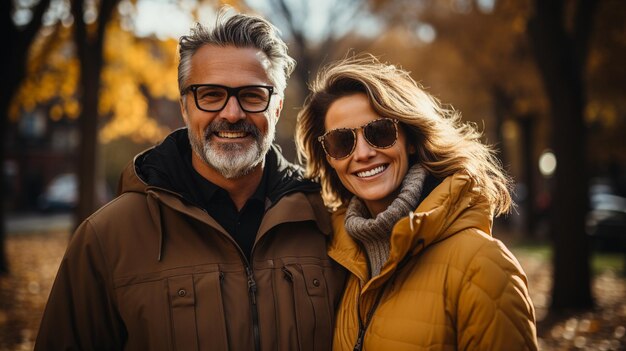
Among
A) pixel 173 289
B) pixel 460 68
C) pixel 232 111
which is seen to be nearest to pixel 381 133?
pixel 232 111

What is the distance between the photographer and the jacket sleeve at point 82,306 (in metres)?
2.47

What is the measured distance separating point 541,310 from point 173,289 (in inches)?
270

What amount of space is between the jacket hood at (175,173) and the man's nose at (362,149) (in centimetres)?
41

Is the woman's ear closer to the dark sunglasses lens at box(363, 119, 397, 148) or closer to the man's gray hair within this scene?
the dark sunglasses lens at box(363, 119, 397, 148)

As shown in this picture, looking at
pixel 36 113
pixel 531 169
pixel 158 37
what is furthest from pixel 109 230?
pixel 36 113

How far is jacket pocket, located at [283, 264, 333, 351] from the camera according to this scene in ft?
8.47

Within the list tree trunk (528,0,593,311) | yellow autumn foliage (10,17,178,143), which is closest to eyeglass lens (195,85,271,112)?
tree trunk (528,0,593,311)

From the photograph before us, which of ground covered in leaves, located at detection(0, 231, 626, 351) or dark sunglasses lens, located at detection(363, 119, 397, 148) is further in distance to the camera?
ground covered in leaves, located at detection(0, 231, 626, 351)

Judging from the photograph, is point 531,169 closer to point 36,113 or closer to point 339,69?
point 339,69

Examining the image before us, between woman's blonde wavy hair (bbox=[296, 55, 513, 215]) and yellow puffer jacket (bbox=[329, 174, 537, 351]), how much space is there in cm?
27

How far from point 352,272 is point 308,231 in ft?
1.24

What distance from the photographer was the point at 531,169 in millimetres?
20641

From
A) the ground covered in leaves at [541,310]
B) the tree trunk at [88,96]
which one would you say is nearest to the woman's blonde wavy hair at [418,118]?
the ground covered in leaves at [541,310]

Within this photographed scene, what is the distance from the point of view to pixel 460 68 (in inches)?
788
